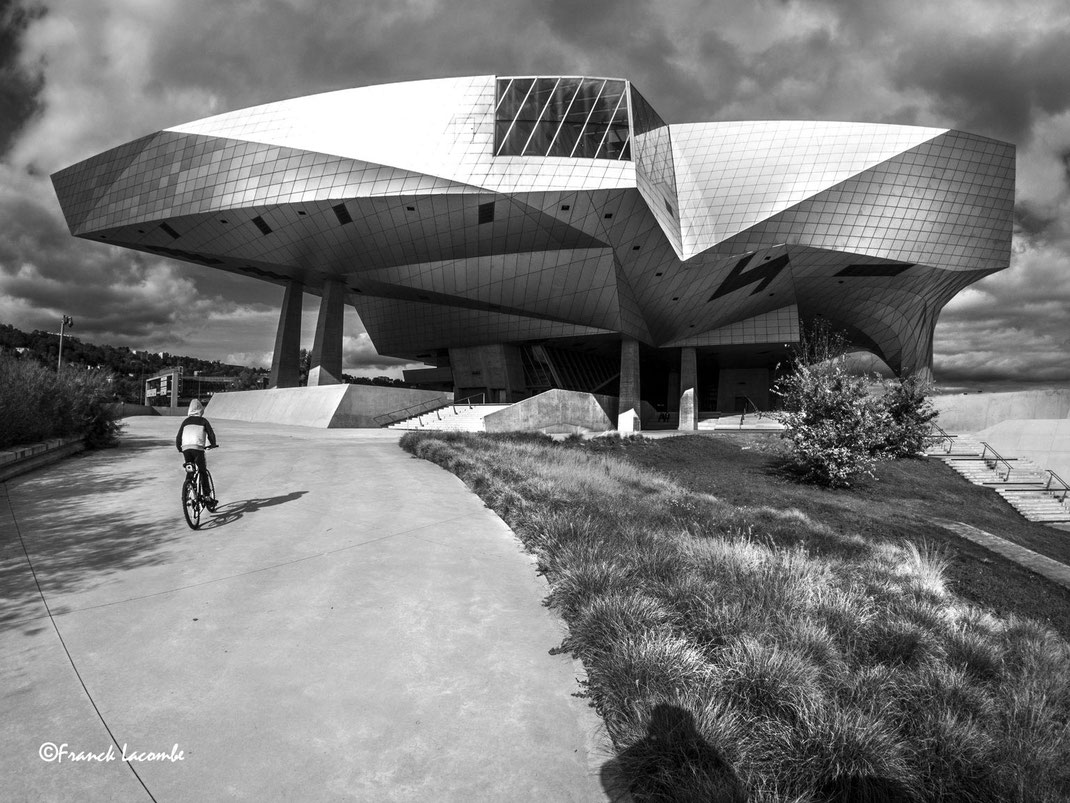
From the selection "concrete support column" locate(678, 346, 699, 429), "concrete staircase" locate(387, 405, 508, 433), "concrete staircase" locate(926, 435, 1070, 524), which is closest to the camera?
"concrete staircase" locate(926, 435, 1070, 524)

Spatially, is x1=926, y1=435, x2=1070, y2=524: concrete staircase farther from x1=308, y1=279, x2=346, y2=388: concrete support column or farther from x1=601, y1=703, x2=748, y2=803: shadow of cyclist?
x1=308, y1=279, x2=346, y2=388: concrete support column

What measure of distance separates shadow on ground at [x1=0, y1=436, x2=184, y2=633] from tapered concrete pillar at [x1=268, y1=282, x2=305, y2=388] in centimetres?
3138

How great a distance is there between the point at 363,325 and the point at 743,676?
52.9 meters

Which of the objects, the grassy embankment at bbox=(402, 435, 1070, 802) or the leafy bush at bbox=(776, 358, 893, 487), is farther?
the leafy bush at bbox=(776, 358, 893, 487)

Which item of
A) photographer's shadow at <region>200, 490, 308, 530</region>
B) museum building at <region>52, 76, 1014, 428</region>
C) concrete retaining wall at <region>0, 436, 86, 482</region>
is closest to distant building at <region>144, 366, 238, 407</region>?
museum building at <region>52, 76, 1014, 428</region>

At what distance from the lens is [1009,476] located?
22.3 m

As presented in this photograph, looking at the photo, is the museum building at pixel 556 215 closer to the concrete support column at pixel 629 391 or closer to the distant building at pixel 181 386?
the concrete support column at pixel 629 391

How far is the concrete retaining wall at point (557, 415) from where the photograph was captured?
32375 millimetres

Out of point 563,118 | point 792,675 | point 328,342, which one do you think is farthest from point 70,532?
point 328,342

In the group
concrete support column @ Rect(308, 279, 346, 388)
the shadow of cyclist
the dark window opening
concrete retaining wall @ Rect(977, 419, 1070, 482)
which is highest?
the dark window opening

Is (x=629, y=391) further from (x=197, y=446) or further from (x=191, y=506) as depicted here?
(x=191, y=506)

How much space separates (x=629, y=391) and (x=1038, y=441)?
80.1 feet

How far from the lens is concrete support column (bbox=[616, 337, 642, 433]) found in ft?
138

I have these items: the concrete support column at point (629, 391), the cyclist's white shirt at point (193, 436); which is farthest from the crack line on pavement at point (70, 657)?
the concrete support column at point (629, 391)
